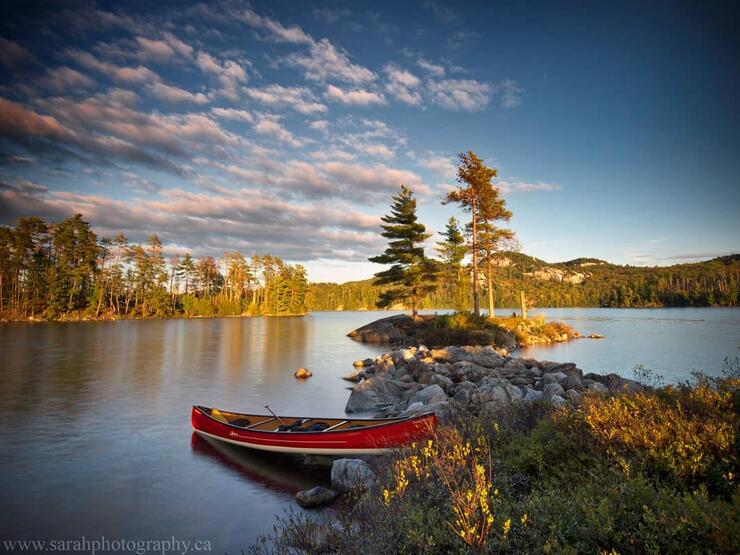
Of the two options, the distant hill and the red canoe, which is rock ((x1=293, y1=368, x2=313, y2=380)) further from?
the distant hill

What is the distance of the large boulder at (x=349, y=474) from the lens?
28.1 ft

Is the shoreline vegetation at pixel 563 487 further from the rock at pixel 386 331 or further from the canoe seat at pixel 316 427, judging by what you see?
the rock at pixel 386 331

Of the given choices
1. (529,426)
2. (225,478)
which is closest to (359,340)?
(225,478)

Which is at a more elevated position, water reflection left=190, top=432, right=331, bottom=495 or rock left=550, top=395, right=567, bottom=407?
rock left=550, top=395, right=567, bottom=407

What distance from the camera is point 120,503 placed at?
363 inches

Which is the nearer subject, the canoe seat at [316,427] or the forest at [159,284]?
the canoe seat at [316,427]

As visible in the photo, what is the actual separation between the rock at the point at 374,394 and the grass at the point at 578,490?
27.6 ft

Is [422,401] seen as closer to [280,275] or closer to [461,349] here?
[461,349]

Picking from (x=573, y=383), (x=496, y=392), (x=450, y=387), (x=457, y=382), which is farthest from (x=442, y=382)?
(x=573, y=383)

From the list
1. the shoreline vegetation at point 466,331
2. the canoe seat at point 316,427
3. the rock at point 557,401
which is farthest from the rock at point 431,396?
the shoreline vegetation at point 466,331

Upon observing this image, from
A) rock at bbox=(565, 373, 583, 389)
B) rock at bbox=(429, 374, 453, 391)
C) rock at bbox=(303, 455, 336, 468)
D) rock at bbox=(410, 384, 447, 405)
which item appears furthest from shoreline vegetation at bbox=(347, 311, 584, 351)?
rock at bbox=(303, 455, 336, 468)

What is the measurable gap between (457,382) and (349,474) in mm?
10505

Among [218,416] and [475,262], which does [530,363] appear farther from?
[218,416]

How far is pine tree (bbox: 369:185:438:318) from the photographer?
1576 inches
